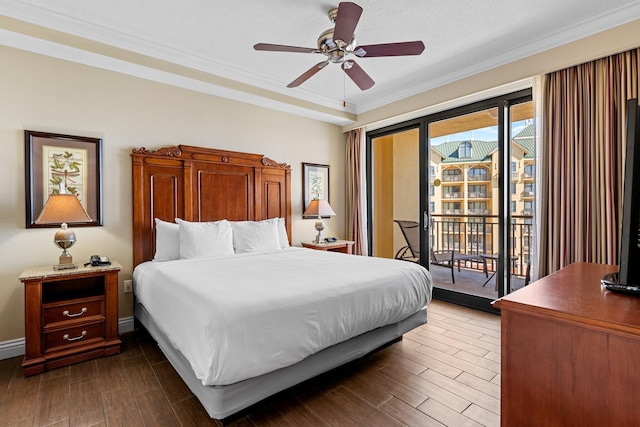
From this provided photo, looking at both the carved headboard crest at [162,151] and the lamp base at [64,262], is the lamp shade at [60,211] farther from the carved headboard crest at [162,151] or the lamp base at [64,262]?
the carved headboard crest at [162,151]

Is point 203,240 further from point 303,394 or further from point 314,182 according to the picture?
point 314,182

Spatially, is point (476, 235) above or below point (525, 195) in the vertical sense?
below

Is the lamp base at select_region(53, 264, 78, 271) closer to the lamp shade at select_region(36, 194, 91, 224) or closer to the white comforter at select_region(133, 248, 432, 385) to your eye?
the lamp shade at select_region(36, 194, 91, 224)

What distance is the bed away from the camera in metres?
1.58

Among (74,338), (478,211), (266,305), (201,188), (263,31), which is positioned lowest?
(74,338)

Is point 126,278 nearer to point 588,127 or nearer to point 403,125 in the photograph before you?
point 403,125

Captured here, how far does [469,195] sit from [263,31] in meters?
3.33

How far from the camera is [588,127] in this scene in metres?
2.66

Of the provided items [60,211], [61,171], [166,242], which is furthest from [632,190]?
[61,171]


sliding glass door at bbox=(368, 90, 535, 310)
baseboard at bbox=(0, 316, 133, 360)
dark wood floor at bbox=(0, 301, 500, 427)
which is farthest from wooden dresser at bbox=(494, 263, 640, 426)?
baseboard at bbox=(0, 316, 133, 360)

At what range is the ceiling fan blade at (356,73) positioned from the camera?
101 inches

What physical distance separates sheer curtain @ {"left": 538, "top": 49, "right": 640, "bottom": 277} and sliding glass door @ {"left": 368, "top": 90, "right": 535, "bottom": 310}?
322mm

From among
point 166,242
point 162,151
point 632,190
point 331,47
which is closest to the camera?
point 632,190

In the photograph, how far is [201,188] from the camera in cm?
363
